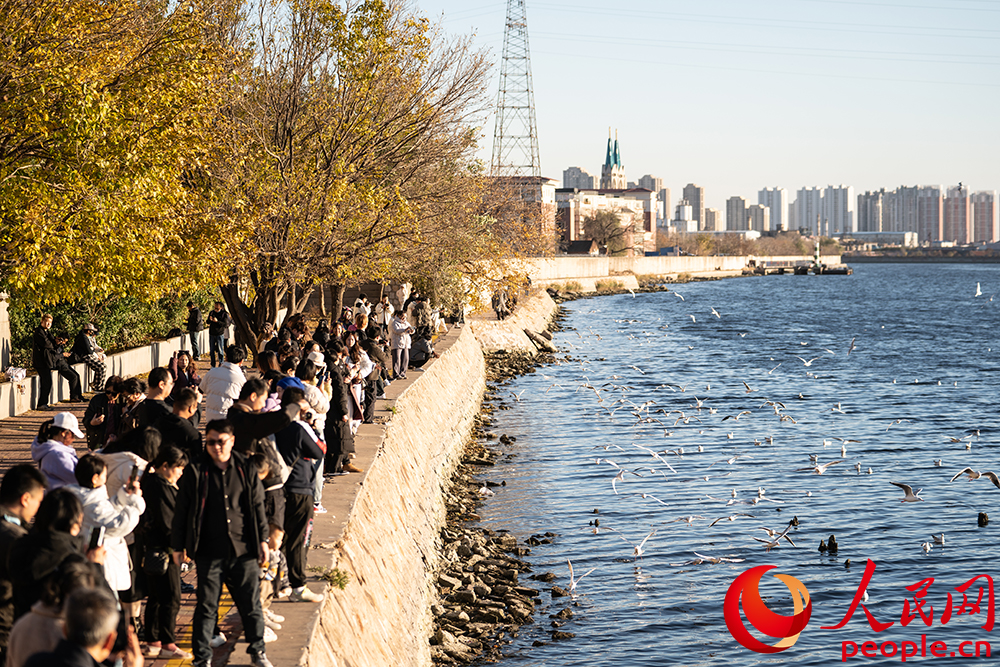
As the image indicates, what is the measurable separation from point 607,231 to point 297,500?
161 m

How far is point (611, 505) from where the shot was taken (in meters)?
21.5

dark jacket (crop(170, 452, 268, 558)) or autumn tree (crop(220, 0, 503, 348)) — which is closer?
dark jacket (crop(170, 452, 268, 558))

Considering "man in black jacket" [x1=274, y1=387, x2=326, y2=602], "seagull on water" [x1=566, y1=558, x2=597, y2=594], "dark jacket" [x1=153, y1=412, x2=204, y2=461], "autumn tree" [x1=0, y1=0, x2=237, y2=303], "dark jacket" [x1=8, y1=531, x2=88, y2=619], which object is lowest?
"seagull on water" [x1=566, y1=558, x2=597, y2=594]

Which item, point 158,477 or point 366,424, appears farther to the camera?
point 366,424

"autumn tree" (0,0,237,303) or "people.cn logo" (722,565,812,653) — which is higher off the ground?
"autumn tree" (0,0,237,303)

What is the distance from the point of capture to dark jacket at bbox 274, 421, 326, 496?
9.12 meters

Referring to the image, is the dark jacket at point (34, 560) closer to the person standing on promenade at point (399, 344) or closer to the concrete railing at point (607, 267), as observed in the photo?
the person standing on promenade at point (399, 344)

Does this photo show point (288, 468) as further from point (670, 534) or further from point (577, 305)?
point (577, 305)

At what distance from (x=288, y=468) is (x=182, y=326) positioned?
24.9 meters

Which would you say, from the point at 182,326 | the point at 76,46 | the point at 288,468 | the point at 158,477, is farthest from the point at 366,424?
the point at 182,326

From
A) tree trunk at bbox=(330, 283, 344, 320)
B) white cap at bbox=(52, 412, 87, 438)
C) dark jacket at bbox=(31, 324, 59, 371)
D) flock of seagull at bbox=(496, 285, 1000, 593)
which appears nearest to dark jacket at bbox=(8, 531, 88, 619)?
white cap at bbox=(52, 412, 87, 438)

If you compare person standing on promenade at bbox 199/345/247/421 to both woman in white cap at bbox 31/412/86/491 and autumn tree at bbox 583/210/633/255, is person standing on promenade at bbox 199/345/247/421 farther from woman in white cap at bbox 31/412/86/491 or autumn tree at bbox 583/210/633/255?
autumn tree at bbox 583/210/633/255

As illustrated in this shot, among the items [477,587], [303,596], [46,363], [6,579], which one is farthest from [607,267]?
[6,579]

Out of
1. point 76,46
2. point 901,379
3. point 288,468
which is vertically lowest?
point 901,379
